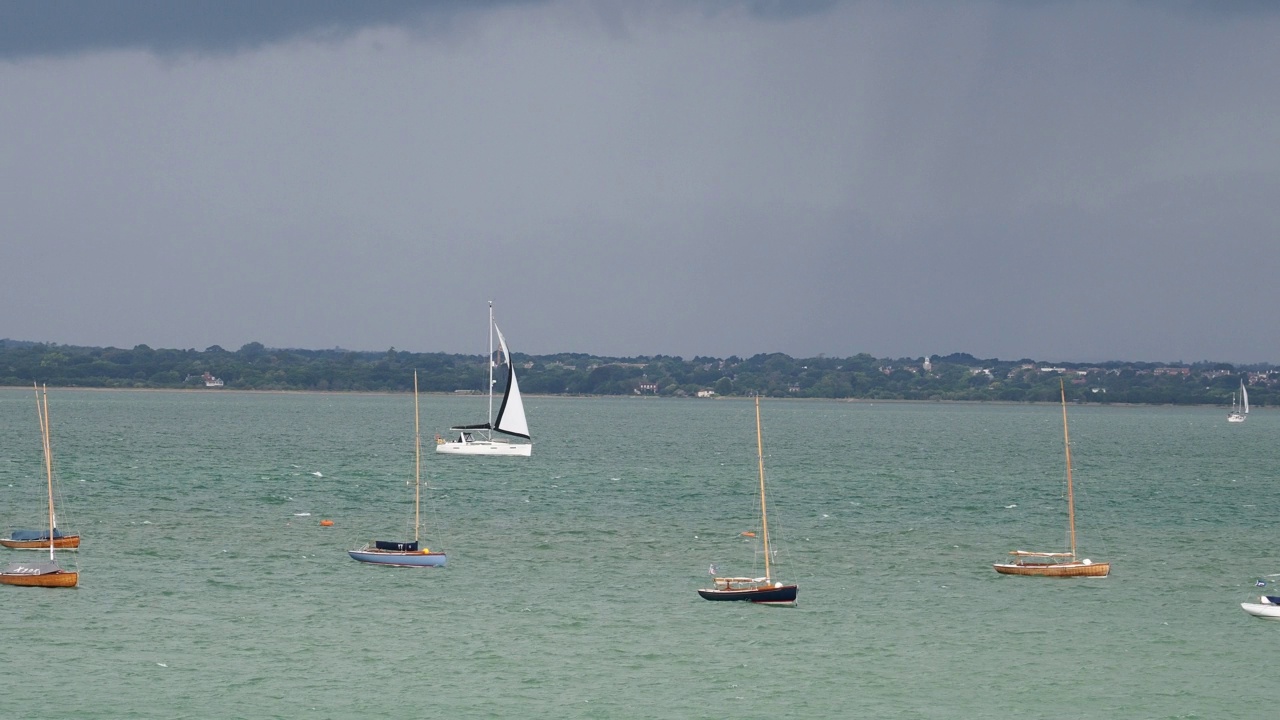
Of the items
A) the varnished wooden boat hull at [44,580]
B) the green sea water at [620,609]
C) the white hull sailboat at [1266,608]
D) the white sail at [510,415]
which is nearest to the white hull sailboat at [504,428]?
the white sail at [510,415]

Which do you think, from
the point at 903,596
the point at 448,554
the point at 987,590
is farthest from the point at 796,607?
the point at 448,554

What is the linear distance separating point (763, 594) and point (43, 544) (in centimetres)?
2893

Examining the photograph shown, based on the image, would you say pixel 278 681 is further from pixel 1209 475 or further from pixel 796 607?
pixel 1209 475

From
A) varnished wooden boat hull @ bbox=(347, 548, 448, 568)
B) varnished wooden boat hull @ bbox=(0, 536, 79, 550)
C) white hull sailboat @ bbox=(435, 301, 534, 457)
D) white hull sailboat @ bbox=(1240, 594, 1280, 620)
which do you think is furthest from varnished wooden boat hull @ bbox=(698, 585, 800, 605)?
white hull sailboat @ bbox=(435, 301, 534, 457)

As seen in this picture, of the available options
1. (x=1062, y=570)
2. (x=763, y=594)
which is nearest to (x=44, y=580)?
(x=763, y=594)

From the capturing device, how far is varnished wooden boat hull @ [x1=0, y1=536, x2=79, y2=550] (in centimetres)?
5784

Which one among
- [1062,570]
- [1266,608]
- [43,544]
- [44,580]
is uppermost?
[43,544]

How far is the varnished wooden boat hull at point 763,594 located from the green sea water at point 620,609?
16.0 inches

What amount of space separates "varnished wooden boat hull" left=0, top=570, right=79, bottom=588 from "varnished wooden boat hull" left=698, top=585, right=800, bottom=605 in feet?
70.9

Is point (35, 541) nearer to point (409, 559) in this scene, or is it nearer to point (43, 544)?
point (43, 544)

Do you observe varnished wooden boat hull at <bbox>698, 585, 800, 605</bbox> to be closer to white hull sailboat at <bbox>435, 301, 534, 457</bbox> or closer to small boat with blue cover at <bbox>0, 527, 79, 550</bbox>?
small boat with blue cover at <bbox>0, 527, 79, 550</bbox>

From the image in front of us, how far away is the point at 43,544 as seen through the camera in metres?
58.0

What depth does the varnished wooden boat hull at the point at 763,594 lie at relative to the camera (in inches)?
1933

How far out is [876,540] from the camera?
68.5 m
